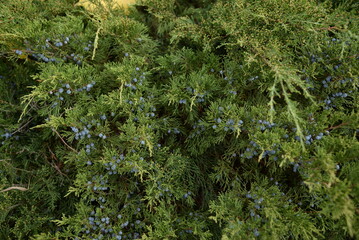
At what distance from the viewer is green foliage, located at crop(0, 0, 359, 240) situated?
958 millimetres

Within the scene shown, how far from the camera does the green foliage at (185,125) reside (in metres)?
0.96

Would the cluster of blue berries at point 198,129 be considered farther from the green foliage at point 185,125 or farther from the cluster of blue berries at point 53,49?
the cluster of blue berries at point 53,49

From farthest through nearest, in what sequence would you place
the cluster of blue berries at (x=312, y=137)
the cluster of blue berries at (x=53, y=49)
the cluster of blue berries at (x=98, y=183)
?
the cluster of blue berries at (x=53, y=49), the cluster of blue berries at (x=98, y=183), the cluster of blue berries at (x=312, y=137)

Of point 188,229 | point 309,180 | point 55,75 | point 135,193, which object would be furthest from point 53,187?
point 309,180

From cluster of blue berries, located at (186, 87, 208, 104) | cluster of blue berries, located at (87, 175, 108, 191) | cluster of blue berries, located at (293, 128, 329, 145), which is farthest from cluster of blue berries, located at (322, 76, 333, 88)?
cluster of blue berries, located at (87, 175, 108, 191)

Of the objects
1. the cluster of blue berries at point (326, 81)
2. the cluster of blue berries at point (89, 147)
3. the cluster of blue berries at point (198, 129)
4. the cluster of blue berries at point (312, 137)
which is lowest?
the cluster of blue berries at point (89, 147)

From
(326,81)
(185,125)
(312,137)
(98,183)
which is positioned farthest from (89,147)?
(326,81)

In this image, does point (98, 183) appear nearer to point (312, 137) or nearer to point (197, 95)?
point (197, 95)

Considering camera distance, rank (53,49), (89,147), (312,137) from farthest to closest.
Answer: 1. (53,49)
2. (89,147)
3. (312,137)

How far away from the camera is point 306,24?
3.36ft

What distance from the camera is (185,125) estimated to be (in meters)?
1.21

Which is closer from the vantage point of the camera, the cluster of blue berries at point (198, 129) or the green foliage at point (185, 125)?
the green foliage at point (185, 125)

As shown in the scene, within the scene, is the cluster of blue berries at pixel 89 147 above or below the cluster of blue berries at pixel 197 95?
below

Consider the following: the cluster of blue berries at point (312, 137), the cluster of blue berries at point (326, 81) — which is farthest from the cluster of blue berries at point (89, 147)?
the cluster of blue berries at point (326, 81)
